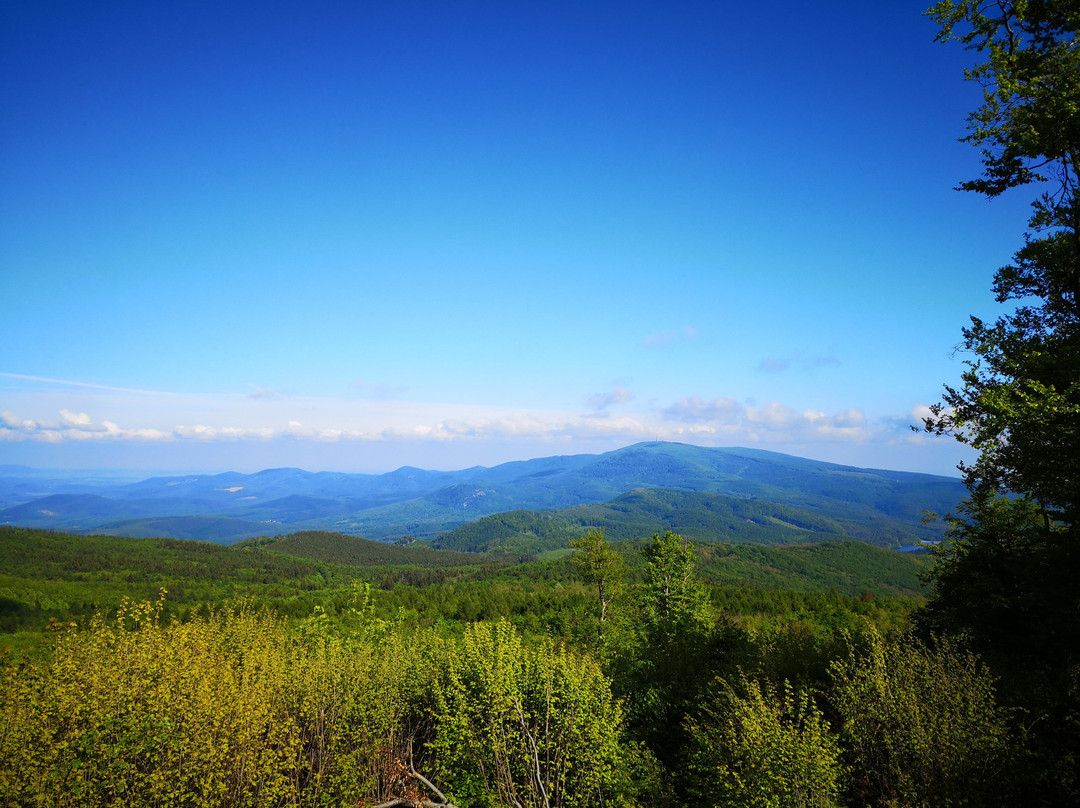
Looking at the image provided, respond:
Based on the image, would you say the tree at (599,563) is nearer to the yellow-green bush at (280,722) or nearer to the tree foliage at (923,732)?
the yellow-green bush at (280,722)

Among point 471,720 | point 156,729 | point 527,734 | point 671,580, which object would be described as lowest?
point 671,580

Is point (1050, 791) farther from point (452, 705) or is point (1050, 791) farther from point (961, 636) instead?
point (452, 705)

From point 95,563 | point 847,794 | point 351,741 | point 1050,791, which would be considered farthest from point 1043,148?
point 95,563

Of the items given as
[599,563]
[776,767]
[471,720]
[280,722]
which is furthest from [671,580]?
[280,722]

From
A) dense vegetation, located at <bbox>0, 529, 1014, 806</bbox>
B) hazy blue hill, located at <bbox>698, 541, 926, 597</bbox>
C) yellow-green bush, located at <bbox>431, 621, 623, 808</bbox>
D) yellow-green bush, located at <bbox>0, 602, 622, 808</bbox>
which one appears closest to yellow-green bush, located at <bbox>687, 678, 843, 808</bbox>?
dense vegetation, located at <bbox>0, 529, 1014, 806</bbox>

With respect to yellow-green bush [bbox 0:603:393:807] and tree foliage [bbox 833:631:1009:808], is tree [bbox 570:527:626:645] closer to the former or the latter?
tree foliage [bbox 833:631:1009:808]

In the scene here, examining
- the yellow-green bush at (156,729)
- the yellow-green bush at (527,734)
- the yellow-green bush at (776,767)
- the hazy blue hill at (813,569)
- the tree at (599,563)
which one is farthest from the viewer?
the hazy blue hill at (813,569)

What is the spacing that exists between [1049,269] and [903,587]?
21944 centimetres

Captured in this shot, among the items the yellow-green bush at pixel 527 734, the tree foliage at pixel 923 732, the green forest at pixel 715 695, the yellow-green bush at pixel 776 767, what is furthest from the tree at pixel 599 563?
the yellow-green bush at pixel 776 767

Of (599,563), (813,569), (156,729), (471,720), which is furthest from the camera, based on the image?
(813,569)

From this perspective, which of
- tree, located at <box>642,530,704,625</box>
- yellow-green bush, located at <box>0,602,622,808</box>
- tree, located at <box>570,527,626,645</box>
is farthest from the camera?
tree, located at <box>642,530,704,625</box>

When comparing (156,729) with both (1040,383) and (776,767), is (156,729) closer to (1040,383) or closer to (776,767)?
(776,767)

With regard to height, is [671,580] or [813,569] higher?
[671,580]

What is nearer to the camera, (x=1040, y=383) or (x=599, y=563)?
(x=1040, y=383)
